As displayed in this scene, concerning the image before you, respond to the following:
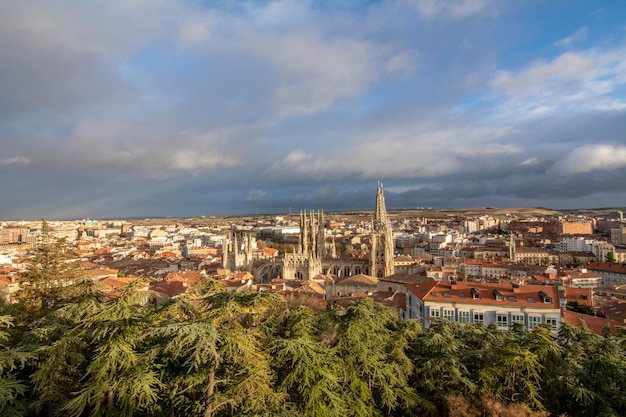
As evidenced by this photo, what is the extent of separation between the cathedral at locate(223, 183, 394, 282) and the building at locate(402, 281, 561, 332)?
29.1m

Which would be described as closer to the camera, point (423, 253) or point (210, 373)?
point (210, 373)

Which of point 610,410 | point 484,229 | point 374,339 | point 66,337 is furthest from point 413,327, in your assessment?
point 484,229

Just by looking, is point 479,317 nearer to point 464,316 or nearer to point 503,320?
point 464,316

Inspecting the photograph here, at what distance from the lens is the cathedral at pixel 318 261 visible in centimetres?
6194

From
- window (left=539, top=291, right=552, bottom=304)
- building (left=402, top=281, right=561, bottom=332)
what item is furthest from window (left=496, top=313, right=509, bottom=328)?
window (left=539, top=291, right=552, bottom=304)

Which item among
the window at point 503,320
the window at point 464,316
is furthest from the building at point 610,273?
the window at point 464,316

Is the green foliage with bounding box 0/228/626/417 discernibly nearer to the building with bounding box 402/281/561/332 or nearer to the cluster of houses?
the cluster of houses

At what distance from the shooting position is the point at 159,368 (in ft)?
35.3

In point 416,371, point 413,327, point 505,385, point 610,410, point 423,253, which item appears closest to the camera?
point 610,410

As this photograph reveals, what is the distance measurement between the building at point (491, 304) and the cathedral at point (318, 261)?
2907cm

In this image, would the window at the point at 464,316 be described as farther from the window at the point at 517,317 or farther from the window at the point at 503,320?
the window at the point at 517,317

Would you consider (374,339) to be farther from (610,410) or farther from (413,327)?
(610,410)

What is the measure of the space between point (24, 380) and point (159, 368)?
15.1 ft

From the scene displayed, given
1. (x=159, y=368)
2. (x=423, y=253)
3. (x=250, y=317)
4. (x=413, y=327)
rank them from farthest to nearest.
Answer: (x=423, y=253) < (x=413, y=327) < (x=250, y=317) < (x=159, y=368)
